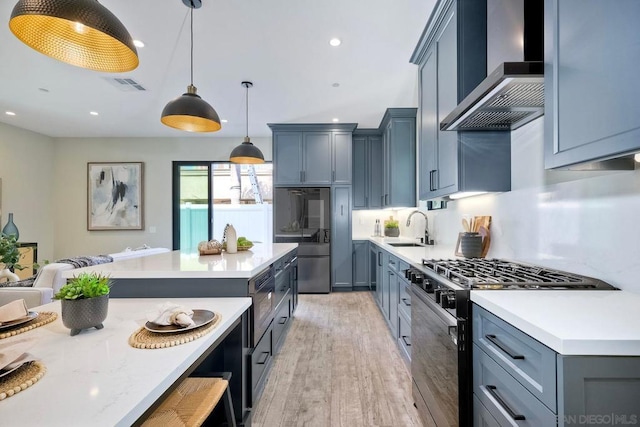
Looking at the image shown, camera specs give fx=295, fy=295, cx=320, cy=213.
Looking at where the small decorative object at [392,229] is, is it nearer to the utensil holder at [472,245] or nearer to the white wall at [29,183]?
the utensil holder at [472,245]

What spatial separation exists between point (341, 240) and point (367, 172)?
130cm

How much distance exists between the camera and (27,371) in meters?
0.75

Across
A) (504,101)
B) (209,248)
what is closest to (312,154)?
(209,248)

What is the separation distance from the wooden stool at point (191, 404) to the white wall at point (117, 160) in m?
4.98

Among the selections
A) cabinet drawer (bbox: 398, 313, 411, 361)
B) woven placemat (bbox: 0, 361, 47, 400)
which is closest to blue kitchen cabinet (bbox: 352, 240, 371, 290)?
cabinet drawer (bbox: 398, 313, 411, 361)

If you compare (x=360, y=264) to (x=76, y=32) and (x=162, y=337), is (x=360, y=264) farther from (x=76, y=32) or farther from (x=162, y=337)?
(x=76, y=32)

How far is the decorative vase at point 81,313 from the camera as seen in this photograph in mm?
993

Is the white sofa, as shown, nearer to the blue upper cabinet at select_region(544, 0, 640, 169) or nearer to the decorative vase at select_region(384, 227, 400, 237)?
the blue upper cabinet at select_region(544, 0, 640, 169)

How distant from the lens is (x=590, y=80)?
3.27 feet

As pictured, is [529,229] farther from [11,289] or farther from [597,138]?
[11,289]

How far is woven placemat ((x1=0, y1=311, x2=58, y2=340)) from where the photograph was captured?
1011 millimetres

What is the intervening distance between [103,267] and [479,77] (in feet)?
8.77

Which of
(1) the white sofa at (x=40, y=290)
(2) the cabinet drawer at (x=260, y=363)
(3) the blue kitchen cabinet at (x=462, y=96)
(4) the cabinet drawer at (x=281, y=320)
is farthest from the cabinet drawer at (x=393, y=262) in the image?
(1) the white sofa at (x=40, y=290)

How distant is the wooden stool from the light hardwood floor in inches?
33.7
